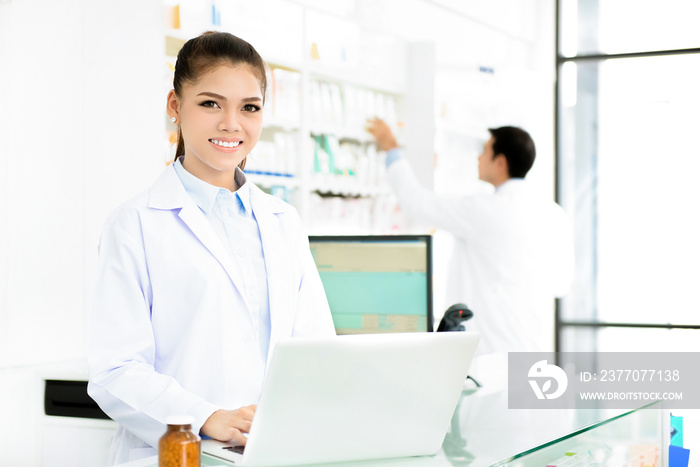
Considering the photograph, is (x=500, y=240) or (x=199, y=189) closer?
(x=199, y=189)

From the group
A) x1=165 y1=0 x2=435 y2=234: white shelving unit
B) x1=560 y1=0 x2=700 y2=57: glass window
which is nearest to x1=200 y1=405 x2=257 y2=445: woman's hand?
x1=165 y1=0 x2=435 y2=234: white shelving unit

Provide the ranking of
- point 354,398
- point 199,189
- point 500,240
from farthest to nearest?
point 500,240 → point 199,189 → point 354,398

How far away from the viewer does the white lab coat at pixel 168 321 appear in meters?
1.35

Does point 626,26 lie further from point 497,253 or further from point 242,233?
point 242,233

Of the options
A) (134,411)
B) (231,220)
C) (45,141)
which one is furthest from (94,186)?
(134,411)

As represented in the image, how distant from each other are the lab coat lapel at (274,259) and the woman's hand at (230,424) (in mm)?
236

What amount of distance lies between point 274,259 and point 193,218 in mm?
182

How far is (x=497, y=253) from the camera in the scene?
390 cm

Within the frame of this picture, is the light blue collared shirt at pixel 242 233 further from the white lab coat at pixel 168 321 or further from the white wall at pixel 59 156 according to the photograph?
the white wall at pixel 59 156

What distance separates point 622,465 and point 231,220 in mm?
980

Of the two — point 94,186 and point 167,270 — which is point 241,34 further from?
point 167,270

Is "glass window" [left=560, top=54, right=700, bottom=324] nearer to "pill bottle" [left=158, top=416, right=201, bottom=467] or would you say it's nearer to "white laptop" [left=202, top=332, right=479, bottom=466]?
"white laptop" [left=202, top=332, right=479, bottom=466]

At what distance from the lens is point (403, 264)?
2574mm

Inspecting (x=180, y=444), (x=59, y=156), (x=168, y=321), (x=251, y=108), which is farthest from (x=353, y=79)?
(x=180, y=444)
